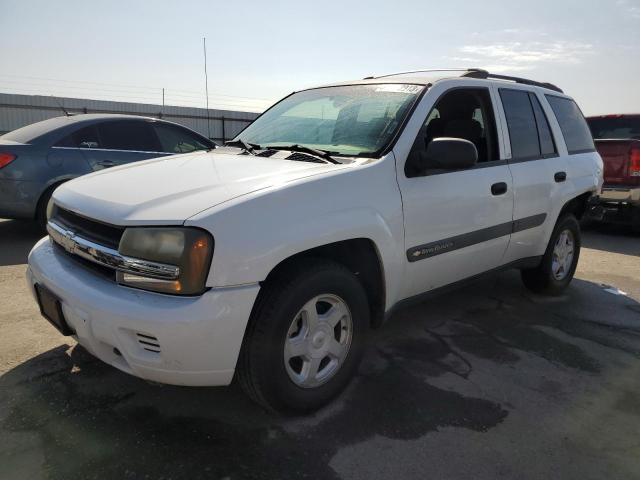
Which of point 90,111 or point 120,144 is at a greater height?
point 90,111

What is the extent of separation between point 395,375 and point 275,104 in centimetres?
238

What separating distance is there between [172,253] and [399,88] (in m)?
1.95

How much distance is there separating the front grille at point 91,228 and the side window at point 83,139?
3.70m

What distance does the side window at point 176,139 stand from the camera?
688cm

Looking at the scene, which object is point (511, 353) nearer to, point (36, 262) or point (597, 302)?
point (597, 302)

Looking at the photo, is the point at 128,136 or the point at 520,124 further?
the point at 128,136

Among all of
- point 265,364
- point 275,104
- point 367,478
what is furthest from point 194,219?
point 275,104

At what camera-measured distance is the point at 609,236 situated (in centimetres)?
782

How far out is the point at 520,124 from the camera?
389cm

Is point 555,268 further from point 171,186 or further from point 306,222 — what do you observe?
point 171,186

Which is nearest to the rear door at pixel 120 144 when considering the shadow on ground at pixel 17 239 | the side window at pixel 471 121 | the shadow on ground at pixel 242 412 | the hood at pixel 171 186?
the shadow on ground at pixel 17 239

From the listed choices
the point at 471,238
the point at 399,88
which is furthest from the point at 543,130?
the point at 399,88

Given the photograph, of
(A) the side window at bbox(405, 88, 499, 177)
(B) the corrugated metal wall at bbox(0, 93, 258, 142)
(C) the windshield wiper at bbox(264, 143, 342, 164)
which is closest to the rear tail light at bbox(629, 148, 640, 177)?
(A) the side window at bbox(405, 88, 499, 177)

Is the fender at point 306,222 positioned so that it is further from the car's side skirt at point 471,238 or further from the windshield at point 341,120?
the windshield at point 341,120
